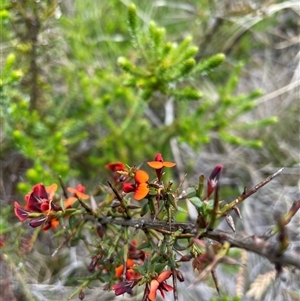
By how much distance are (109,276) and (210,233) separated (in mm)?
389

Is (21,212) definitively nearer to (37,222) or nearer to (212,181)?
(37,222)

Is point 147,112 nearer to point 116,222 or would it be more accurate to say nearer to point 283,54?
point 283,54

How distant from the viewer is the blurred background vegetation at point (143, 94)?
157 centimetres

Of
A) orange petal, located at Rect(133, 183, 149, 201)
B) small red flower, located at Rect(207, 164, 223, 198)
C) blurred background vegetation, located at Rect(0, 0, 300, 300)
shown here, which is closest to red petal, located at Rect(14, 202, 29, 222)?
A: orange petal, located at Rect(133, 183, 149, 201)

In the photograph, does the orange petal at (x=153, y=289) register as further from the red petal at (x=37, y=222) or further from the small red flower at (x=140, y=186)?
Result: the red petal at (x=37, y=222)

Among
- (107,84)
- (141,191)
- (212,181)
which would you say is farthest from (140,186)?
(107,84)

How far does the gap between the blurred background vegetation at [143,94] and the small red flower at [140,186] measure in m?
0.67

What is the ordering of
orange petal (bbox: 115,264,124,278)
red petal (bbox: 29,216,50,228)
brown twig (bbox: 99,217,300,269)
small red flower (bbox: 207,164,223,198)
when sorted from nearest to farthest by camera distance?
brown twig (bbox: 99,217,300,269) → small red flower (bbox: 207,164,223,198) → red petal (bbox: 29,216,50,228) → orange petal (bbox: 115,264,124,278)

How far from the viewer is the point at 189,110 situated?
240cm

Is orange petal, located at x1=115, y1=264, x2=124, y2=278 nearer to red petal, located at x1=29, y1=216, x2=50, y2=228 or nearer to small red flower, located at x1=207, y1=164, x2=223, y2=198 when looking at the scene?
red petal, located at x1=29, y1=216, x2=50, y2=228

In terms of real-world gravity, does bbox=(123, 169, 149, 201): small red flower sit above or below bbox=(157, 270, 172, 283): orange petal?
above

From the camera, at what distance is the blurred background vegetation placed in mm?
1573

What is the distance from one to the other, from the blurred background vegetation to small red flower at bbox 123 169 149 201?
67cm

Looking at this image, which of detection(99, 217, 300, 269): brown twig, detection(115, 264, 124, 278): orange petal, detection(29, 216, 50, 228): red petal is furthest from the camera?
detection(115, 264, 124, 278): orange petal
